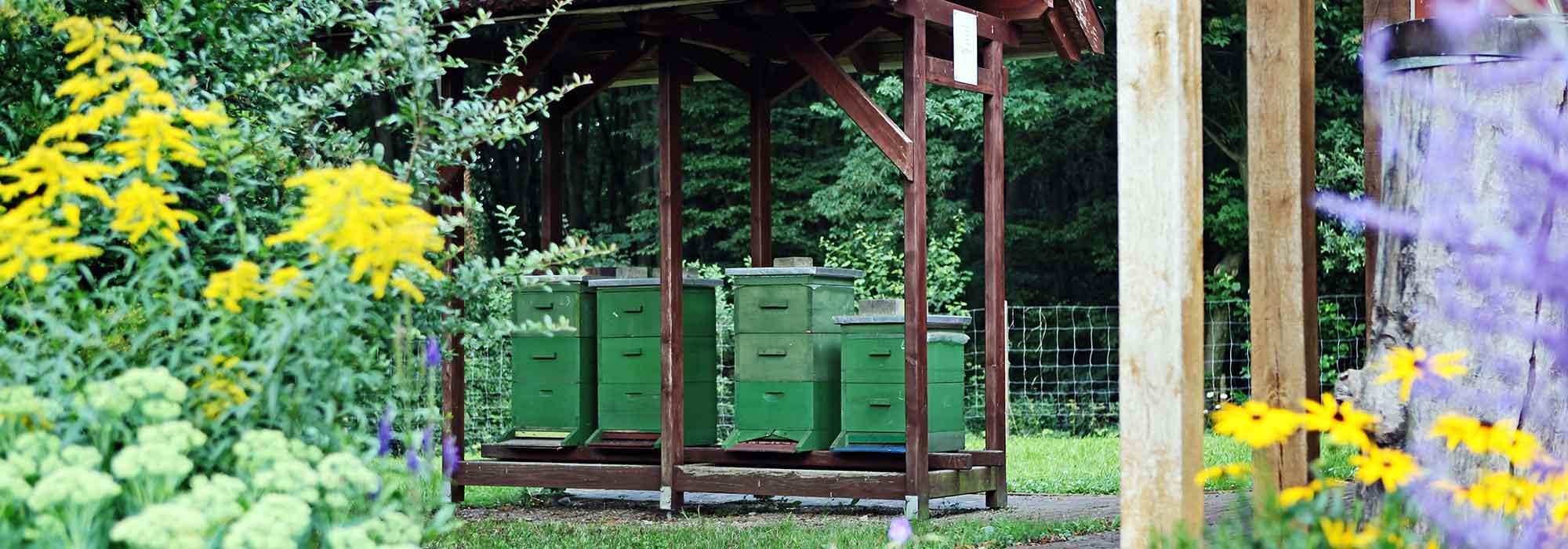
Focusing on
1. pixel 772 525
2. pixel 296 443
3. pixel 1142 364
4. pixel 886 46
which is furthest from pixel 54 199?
pixel 886 46

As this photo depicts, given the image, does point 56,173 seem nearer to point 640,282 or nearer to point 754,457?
point 640,282

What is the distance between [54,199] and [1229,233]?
16.5 meters

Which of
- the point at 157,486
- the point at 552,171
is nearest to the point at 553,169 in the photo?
the point at 552,171

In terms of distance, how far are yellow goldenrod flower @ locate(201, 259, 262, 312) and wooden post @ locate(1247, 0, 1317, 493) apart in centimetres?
255

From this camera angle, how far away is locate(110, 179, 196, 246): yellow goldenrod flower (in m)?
3.25

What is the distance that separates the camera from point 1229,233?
18.8 metres

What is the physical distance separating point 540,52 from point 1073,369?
9.63 meters

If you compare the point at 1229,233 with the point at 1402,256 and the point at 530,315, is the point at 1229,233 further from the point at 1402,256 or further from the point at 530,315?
the point at 1402,256

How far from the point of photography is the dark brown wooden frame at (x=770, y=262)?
330 inches

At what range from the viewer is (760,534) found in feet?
25.5

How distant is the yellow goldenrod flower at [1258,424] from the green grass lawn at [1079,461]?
5834 mm

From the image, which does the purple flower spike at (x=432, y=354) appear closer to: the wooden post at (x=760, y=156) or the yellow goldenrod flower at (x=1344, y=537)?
the yellow goldenrod flower at (x=1344, y=537)

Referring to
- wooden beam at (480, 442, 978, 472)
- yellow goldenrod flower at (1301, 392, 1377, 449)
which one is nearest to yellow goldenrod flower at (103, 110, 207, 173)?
yellow goldenrod flower at (1301, 392, 1377, 449)

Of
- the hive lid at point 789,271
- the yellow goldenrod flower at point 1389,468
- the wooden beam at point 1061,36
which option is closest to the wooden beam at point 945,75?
the wooden beam at point 1061,36
